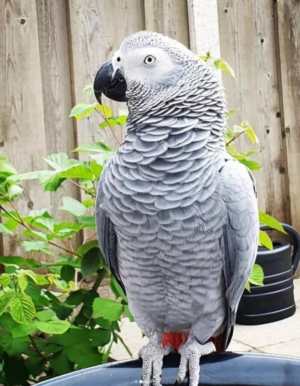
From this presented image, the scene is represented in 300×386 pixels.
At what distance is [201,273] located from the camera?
3.96 ft

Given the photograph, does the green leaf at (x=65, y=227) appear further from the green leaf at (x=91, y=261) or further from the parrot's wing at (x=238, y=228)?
the parrot's wing at (x=238, y=228)

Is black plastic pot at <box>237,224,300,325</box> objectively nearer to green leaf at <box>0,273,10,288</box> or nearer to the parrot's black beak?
green leaf at <box>0,273,10,288</box>

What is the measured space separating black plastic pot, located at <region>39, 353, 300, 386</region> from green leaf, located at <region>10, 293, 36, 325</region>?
13.6 inches

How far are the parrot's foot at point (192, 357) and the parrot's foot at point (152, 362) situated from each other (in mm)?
39

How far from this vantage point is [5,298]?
4.59ft

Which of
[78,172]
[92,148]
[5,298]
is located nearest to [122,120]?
[92,148]

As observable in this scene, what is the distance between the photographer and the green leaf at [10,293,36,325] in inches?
53.7

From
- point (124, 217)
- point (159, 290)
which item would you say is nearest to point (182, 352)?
point (159, 290)

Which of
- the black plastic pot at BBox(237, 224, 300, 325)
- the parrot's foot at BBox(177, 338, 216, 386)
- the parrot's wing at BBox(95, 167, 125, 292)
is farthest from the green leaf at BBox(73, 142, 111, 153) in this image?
the black plastic pot at BBox(237, 224, 300, 325)

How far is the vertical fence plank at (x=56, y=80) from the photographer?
93.3 inches

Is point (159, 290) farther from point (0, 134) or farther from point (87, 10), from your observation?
point (87, 10)

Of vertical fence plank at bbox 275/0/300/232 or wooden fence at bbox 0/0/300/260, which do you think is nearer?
wooden fence at bbox 0/0/300/260

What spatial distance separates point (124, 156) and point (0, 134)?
1.17m

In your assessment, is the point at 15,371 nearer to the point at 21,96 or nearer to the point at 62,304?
the point at 62,304
